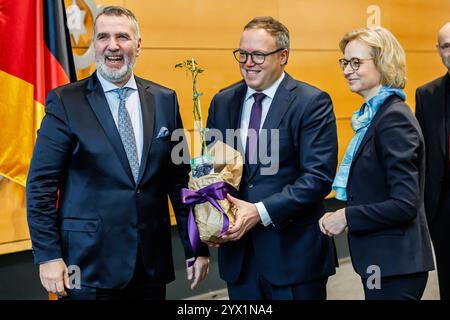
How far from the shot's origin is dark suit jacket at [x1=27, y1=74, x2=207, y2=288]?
2.40m

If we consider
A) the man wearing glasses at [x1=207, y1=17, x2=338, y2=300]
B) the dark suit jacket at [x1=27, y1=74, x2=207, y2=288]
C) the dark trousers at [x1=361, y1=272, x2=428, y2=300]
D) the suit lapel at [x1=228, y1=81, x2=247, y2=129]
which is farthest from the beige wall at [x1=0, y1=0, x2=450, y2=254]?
the dark trousers at [x1=361, y1=272, x2=428, y2=300]

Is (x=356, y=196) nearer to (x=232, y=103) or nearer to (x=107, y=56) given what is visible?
(x=232, y=103)

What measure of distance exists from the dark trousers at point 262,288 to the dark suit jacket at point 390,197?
25cm

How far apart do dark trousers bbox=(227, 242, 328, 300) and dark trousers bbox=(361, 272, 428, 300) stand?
29cm

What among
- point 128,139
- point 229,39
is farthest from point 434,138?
point 128,139

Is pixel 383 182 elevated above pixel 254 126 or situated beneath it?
situated beneath

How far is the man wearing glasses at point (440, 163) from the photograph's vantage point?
3.51m

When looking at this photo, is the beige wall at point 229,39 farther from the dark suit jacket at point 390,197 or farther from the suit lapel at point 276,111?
the dark suit jacket at point 390,197

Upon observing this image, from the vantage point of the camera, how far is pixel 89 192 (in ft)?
A: 7.95

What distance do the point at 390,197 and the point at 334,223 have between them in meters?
0.25

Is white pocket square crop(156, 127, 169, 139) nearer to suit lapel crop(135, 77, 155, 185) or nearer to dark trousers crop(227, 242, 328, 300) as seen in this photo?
suit lapel crop(135, 77, 155, 185)

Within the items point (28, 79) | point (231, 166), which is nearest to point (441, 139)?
point (231, 166)

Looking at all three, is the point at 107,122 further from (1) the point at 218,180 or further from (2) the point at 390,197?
(2) the point at 390,197

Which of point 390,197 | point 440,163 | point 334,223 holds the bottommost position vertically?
point 334,223
